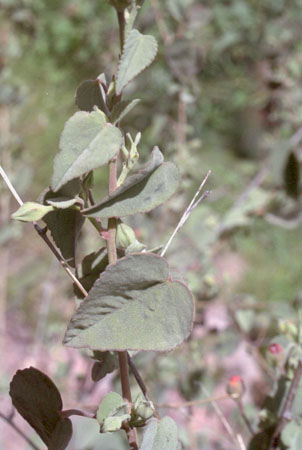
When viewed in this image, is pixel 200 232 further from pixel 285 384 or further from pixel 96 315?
pixel 96 315

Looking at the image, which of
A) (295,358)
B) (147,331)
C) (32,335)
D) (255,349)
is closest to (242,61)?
(32,335)

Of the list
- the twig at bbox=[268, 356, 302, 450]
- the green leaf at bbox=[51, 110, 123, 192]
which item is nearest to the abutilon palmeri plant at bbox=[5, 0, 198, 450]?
the green leaf at bbox=[51, 110, 123, 192]

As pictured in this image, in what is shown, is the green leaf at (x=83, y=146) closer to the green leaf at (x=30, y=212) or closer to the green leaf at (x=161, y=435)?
the green leaf at (x=30, y=212)

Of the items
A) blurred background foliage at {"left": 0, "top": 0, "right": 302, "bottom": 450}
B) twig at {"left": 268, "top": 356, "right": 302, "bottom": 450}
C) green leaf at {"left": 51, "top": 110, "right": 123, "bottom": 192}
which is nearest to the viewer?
green leaf at {"left": 51, "top": 110, "right": 123, "bottom": 192}

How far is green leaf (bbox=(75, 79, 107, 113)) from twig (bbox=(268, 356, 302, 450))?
0.23 m

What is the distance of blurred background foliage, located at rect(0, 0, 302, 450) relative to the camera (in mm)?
917

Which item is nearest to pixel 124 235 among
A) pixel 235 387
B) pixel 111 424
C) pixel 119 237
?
pixel 119 237

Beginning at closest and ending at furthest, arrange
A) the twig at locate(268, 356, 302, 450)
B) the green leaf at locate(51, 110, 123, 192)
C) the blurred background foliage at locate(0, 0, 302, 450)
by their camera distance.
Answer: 1. the green leaf at locate(51, 110, 123, 192)
2. the twig at locate(268, 356, 302, 450)
3. the blurred background foliage at locate(0, 0, 302, 450)

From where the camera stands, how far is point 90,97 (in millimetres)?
354

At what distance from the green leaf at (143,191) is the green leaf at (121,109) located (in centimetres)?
3

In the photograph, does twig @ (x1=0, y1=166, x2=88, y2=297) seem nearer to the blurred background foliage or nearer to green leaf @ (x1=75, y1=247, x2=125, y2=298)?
green leaf @ (x1=75, y1=247, x2=125, y2=298)

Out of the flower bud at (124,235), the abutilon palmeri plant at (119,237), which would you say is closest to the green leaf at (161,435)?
the abutilon palmeri plant at (119,237)

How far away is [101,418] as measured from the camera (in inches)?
13.5

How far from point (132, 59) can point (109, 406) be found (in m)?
0.20
